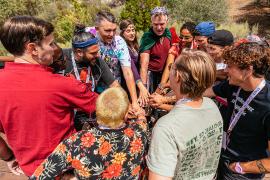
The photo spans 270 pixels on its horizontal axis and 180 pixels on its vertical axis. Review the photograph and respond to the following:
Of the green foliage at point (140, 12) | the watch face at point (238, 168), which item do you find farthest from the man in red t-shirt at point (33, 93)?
the green foliage at point (140, 12)

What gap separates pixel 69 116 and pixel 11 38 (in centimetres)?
58

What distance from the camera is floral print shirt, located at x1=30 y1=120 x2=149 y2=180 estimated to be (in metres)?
1.78

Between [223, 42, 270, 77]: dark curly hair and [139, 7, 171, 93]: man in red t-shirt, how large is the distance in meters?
2.17

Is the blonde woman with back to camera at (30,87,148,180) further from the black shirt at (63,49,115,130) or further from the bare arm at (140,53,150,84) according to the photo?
the bare arm at (140,53,150,84)

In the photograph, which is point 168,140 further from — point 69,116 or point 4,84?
point 4,84

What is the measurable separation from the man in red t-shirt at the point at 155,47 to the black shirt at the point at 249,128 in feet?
6.36

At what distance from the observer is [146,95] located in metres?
3.45

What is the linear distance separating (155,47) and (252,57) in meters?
2.31

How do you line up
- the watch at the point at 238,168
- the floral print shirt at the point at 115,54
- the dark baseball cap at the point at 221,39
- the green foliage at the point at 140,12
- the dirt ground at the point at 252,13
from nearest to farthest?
1. the watch at the point at 238,168
2. the dark baseball cap at the point at 221,39
3. the floral print shirt at the point at 115,54
4. the green foliage at the point at 140,12
5. the dirt ground at the point at 252,13

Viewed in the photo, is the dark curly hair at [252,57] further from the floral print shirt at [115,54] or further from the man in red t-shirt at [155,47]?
the man in red t-shirt at [155,47]

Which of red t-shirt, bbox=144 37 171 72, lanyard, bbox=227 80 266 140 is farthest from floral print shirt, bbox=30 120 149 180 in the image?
red t-shirt, bbox=144 37 171 72

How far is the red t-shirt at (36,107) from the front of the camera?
174cm

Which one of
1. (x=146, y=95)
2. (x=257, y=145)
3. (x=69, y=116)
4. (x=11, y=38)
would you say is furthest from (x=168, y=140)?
(x=146, y=95)

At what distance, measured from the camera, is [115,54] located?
3.44m
